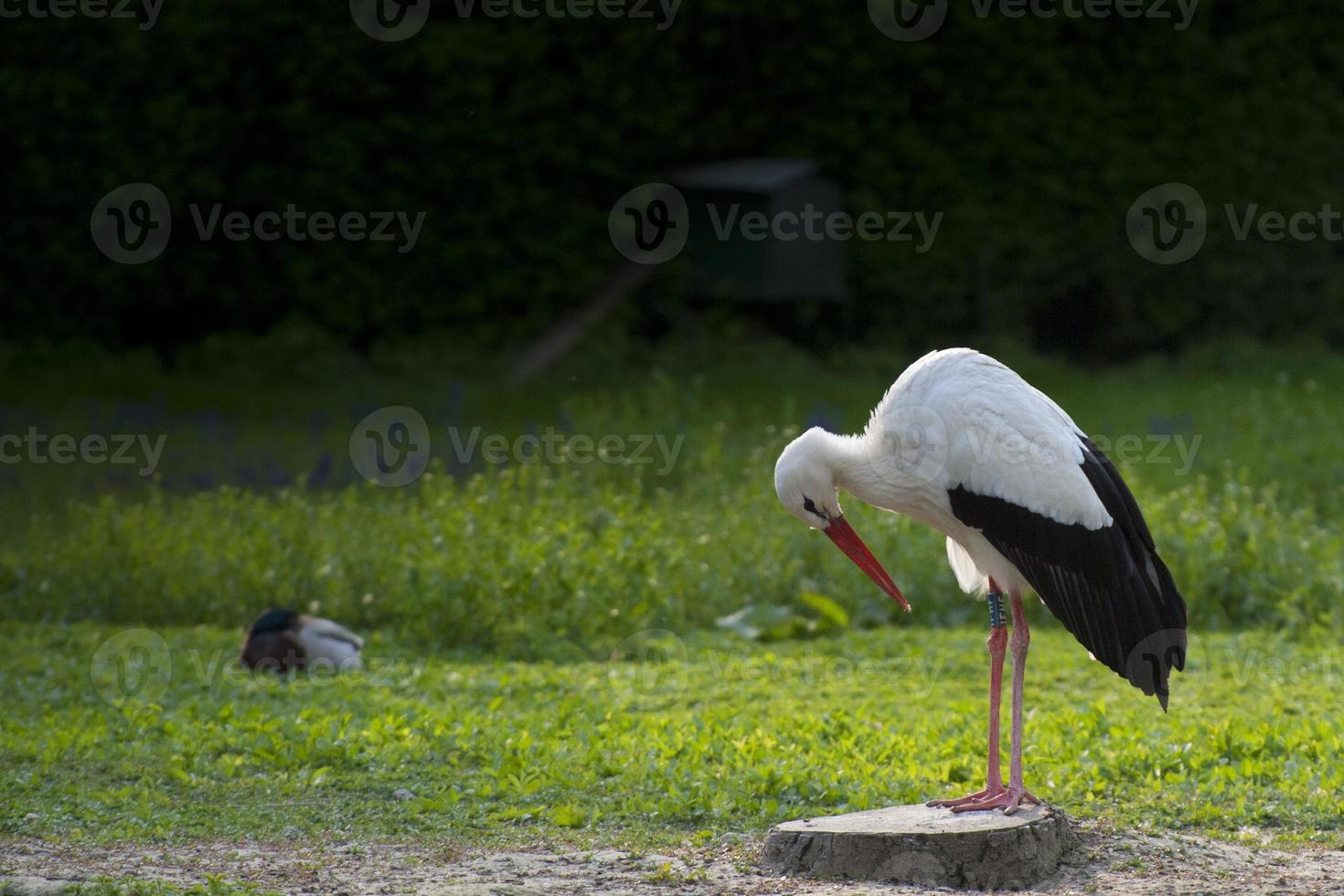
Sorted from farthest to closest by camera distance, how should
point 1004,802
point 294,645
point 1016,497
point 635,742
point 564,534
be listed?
point 564,534, point 294,645, point 635,742, point 1016,497, point 1004,802

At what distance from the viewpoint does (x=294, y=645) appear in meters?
6.80

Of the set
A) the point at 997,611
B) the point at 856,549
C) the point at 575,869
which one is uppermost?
the point at 856,549

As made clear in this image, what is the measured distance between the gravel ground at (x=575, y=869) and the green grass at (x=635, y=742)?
0.15 m

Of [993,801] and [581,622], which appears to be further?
[581,622]

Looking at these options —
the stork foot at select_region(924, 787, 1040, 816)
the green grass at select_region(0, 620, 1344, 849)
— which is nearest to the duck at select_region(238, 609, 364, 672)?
the green grass at select_region(0, 620, 1344, 849)

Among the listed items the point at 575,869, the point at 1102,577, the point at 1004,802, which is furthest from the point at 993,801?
the point at 575,869

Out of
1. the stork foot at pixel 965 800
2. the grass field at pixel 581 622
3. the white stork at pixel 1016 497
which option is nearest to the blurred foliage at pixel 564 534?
the grass field at pixel 581 622

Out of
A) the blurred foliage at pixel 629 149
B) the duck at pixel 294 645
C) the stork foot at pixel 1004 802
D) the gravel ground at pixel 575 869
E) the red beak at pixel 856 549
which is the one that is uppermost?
the blurred foliage at pixel 629 149

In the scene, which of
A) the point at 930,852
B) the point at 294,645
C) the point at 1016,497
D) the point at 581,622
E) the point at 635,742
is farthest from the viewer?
the point at 581,622

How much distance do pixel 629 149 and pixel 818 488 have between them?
780 centimetres

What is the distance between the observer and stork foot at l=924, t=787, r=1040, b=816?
4.52 m

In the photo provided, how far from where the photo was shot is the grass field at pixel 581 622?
16.7 feet

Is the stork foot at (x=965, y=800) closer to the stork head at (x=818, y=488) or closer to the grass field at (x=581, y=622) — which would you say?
the grass field at (x=581, y=622)

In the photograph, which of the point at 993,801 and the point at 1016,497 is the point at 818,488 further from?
the point at 993,801
